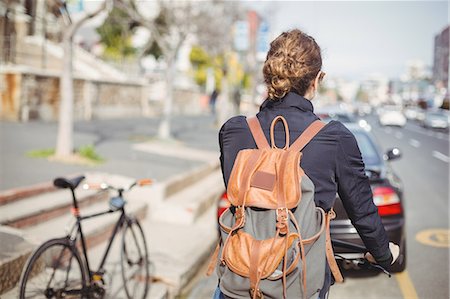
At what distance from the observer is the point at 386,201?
5.49 m

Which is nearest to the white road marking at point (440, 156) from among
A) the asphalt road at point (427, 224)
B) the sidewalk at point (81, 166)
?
the asphalt road at point (427, 224)

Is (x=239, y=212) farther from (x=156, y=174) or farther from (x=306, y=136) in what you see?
(x=156, y=174)

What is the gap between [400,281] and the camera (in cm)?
559

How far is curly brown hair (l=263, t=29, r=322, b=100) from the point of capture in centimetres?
215

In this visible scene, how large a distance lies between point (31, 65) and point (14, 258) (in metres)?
24.4

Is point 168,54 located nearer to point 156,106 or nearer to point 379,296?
point 379,296

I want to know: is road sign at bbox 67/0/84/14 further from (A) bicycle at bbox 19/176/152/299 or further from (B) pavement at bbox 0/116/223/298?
(A) bicycle at bbox 19/176/152/299

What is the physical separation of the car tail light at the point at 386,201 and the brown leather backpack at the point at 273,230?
3.63 meters

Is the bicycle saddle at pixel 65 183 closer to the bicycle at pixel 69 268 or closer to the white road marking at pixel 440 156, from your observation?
the bicycle at pixel 69 268

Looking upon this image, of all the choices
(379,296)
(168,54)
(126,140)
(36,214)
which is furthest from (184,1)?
(379,296)

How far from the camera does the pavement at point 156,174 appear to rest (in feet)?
20.0

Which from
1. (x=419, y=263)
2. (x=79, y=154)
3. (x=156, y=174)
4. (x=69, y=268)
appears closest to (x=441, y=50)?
(x=156, y=174)

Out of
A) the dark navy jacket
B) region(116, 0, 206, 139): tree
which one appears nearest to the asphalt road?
the dark navy jacket

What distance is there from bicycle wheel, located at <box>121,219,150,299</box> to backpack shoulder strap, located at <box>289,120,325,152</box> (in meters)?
3.01
